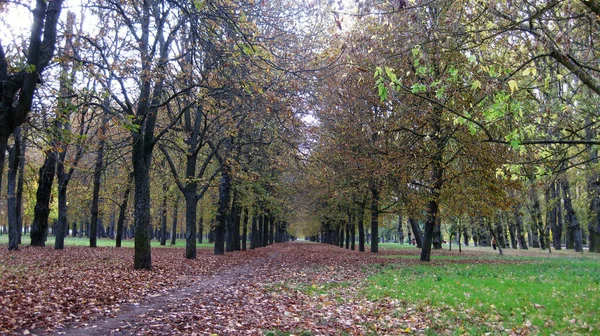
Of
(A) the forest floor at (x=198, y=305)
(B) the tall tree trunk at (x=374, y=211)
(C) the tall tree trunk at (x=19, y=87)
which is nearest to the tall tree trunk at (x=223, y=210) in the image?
(B) the tall tree trunk at (x=374, y=211)

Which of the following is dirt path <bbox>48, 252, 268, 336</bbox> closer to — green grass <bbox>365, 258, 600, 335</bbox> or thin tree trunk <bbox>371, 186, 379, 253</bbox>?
green grass <bbox>365, 258, 600, 335</bbox>

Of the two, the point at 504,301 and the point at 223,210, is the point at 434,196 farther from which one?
the point at 223,210

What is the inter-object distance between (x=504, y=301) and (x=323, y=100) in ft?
30.4

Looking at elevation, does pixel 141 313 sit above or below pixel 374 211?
below

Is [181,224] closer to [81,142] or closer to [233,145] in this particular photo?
[233,145]

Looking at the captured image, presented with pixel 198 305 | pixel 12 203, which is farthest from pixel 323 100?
pixel 12 203

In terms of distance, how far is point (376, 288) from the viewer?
11180 mm

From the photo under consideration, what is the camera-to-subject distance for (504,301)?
8.49m

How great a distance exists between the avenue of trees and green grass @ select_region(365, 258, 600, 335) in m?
2.69

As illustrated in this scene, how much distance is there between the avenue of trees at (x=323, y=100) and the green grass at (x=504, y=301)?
2.69 m

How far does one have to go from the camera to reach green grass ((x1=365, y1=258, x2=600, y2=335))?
6796 millimetres

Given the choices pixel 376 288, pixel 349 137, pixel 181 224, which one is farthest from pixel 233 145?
pixel 181 224

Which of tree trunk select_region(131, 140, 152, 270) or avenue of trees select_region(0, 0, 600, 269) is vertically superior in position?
avenue of trees select_region(0, 0, 600, 269)

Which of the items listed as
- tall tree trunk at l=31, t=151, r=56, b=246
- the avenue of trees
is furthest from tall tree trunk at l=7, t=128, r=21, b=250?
tall tree trunk at l=31, t=151, r=56, b=246
